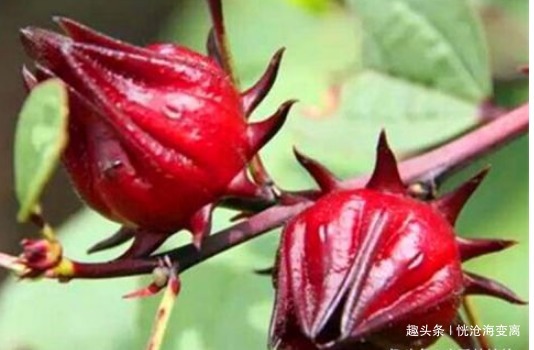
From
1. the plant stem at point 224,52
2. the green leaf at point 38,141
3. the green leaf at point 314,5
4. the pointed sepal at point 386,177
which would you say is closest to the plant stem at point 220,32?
the plant stem at point 224,52

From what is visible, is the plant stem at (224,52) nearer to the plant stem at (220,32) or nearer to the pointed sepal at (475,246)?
the plant stem at (220,32)

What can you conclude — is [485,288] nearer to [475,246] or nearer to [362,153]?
[475,246]

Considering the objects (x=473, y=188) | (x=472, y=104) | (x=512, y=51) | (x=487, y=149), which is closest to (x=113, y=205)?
(x=473, y=188)

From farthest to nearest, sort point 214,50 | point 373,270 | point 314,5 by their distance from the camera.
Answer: point 314,5
point 214,50
point 373,270

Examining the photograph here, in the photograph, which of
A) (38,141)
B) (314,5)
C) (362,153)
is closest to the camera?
(38,141)

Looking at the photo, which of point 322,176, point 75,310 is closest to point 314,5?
point 75,310

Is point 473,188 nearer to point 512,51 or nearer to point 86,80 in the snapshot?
point 86,80
